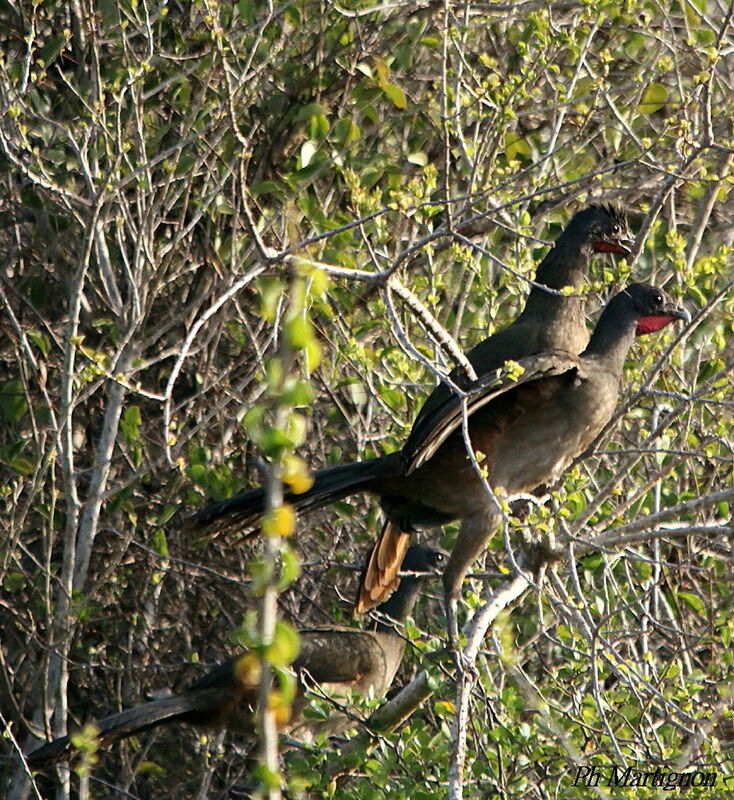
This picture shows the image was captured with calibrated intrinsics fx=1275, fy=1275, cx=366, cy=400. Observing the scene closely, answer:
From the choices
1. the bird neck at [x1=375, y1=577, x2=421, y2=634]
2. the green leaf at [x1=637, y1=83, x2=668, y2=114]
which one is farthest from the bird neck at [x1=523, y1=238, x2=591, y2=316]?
the bird neck at [x1=375, y1=577, x2=421, y2=634]

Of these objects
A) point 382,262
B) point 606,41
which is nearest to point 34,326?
point 382,262

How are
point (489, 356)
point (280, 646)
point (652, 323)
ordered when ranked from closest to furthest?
Answer: point (280, 646)
point (489, 356)
point (652, 323)

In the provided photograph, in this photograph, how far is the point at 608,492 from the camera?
4.05 m

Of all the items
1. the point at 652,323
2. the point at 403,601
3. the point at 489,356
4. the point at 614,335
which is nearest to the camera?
the point at 489,356

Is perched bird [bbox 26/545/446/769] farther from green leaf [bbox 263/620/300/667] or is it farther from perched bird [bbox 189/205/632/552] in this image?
green leaf [bbox 263/620/300/667]

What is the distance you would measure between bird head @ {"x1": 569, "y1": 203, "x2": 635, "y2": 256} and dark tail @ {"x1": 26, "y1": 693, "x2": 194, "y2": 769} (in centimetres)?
245

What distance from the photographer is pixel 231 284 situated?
194 inches

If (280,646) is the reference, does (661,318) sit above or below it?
above

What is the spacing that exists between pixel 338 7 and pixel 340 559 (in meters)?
2.41

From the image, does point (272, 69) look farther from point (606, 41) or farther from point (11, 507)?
point (11, 507)

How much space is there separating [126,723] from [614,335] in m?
2.38

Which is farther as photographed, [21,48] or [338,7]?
[21,48]

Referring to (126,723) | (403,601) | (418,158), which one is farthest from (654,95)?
(126,723)

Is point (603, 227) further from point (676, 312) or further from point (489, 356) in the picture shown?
point (489, 356)
